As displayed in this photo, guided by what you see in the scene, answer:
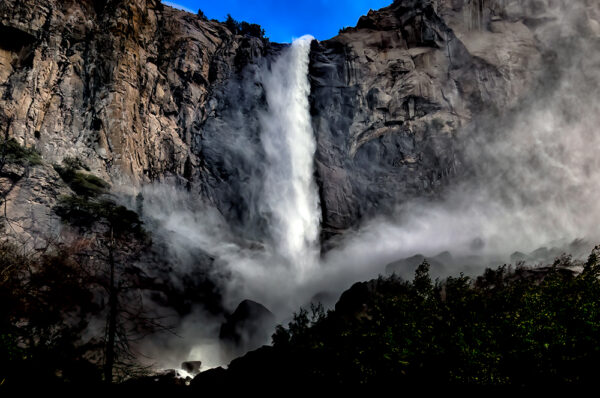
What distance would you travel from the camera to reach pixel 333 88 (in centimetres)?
5919

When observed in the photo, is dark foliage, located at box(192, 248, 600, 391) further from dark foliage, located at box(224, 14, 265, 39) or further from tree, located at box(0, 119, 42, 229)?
dark foliage, located at box(224, 14, 265, 39)

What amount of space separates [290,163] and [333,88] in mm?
13387

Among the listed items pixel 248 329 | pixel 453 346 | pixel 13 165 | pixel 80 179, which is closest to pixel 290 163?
pixel 248 329

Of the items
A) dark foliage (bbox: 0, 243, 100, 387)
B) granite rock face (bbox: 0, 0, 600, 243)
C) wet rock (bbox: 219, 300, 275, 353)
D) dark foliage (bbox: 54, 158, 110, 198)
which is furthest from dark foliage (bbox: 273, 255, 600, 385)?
granite rock face (bbox: 0, 0, 600, 243)

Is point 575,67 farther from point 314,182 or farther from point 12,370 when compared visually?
point 12,370

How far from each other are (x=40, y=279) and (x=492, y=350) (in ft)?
59.5

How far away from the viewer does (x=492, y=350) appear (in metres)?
17.7

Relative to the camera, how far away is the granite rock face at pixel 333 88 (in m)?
43.3

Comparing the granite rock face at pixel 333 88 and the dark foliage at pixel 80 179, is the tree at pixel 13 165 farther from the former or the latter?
the granite rock face at pixel 333 88

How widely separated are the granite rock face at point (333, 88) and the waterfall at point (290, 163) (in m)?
1.66

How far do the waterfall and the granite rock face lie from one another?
1.66 meters

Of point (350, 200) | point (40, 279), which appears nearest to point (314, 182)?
point (350, 200)

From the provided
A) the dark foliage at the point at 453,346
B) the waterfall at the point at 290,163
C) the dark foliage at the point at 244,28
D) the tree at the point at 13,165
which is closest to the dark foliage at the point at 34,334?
the dark foliage at the point at 453,346

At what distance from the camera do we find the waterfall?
53062 mm
